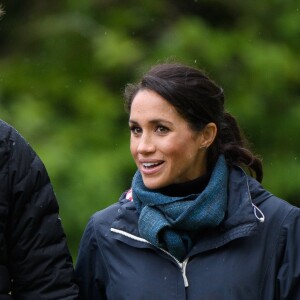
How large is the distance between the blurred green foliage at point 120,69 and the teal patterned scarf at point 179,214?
9.99 ft

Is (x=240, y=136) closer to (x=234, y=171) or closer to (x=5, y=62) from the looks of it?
(x=234, y=171)

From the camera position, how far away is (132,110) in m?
4.67

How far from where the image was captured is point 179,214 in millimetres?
4605

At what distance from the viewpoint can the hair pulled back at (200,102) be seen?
4.65 meters

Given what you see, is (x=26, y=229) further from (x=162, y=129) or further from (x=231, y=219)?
(x=231, y=219)

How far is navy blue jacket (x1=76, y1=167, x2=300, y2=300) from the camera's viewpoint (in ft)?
14.9

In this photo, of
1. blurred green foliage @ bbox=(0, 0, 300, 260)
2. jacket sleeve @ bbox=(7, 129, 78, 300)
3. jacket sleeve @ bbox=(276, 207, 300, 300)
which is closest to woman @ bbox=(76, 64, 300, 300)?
jacket sleeve @ bbox=(276, 207, 300, 300)

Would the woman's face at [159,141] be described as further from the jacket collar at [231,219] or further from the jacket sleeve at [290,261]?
the jacket sleeve at [290,261]

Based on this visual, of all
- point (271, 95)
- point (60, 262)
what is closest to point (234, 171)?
point (60, 262)

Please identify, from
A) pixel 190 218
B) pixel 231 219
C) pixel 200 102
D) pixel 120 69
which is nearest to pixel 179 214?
pixel 190 218

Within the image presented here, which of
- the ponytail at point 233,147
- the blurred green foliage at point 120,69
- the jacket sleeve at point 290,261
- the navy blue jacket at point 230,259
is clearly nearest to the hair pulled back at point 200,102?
the ponytail at point 233,147

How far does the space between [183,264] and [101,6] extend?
4.41 metres

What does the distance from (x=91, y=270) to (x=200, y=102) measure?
0.74 m

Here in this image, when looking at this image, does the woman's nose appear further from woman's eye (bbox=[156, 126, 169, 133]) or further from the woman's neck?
the woman's neck
